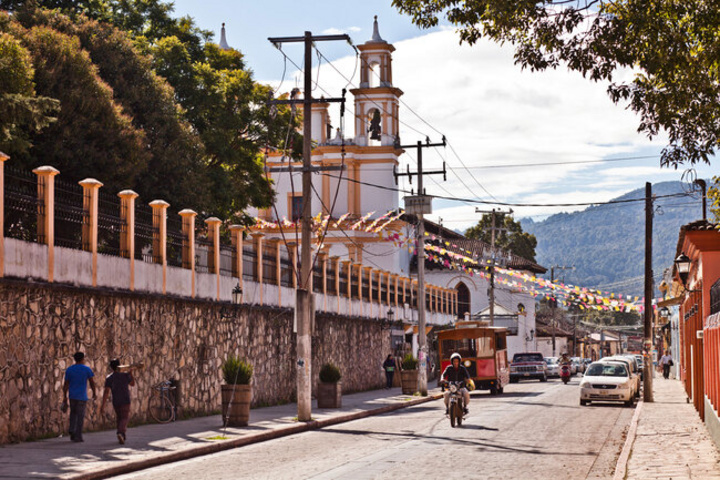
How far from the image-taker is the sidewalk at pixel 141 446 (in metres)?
14.8

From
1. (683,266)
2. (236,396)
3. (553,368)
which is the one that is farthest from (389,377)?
(553,368)

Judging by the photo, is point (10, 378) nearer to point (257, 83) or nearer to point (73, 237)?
point (73, 237)

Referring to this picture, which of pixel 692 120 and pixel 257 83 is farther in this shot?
pixel 257 83

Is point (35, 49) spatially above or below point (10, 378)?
above

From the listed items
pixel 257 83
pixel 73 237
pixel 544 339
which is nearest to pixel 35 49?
pixel 73 237

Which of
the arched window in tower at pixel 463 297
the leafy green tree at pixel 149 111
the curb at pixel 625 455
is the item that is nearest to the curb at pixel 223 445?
the curb at pixel 625 455

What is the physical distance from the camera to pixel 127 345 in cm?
2314

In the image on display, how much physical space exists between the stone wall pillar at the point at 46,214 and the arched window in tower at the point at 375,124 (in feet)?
169

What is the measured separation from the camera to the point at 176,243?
26.8m

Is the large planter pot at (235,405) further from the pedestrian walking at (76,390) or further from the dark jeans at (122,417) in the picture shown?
the pedestrian walking at (76,390)

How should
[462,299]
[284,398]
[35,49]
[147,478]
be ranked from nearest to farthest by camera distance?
[147,478] → [35,49] → [284,398] → [462,299]

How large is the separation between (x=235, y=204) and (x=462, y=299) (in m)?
47.6

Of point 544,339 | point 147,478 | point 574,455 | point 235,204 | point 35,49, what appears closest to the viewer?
point 147,478

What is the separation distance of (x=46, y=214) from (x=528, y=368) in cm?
4466
